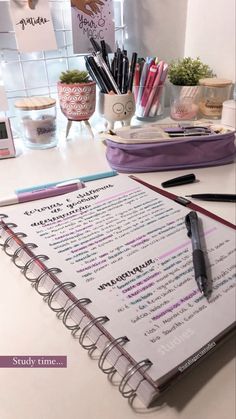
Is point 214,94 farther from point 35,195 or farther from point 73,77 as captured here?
point 35,195

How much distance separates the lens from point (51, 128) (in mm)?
779

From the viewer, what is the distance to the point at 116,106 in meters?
0.81

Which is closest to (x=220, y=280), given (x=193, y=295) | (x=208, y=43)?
(x=193, y=295)

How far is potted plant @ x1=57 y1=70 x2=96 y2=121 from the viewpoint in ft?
2.54

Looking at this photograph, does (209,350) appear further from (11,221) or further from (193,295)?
(11,221)

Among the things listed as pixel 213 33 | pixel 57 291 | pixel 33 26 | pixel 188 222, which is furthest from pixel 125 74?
pixel 57 291

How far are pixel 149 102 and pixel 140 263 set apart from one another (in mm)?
589

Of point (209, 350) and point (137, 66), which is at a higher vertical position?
point (137, 66)

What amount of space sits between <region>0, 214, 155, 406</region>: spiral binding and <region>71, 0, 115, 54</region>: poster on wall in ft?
1.90

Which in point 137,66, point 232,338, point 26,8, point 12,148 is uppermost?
point 26,8

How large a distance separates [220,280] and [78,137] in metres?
0.59

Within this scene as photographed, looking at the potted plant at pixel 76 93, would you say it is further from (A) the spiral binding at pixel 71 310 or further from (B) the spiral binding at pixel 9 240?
(A) the spiral binding at pixel 71 310

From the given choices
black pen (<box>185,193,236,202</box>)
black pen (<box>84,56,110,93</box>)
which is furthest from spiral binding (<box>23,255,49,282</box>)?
black pen (<box>84,56,110,93</box>)

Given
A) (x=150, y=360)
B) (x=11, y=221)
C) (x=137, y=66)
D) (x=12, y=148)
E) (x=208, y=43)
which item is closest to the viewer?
(x=150, y=360)
